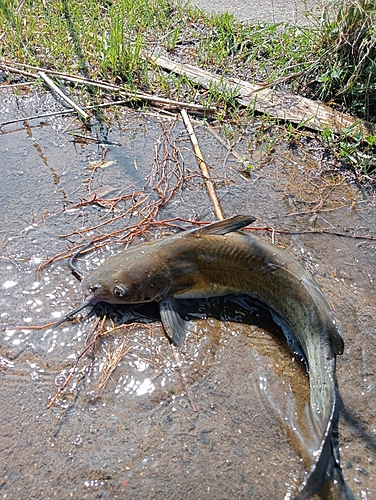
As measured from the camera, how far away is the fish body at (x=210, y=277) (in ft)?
9.41

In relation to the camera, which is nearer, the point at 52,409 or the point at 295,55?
the point at 52,409

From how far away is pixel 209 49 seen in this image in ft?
19.7

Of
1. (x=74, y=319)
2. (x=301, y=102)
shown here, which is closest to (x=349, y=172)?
(x=301, y=102)

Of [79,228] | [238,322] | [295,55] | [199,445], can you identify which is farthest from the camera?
[295,55]

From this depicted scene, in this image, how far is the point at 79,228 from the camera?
12.0 feet

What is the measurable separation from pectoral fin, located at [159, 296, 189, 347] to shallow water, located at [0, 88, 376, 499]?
7cm

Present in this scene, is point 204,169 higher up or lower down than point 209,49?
lower down

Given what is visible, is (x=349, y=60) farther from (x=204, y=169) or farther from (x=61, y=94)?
(x=61, y=94)

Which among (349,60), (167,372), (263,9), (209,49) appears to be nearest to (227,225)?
(167,372)

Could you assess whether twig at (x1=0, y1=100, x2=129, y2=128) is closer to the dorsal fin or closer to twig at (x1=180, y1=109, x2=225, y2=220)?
twig at (x1=180, y1=109, x2=225, y2=220)

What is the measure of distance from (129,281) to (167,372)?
62 centimetres

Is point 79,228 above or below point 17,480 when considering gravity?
above

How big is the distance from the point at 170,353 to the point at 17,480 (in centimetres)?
105

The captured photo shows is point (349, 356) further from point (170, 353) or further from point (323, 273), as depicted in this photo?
point (170, 353)
